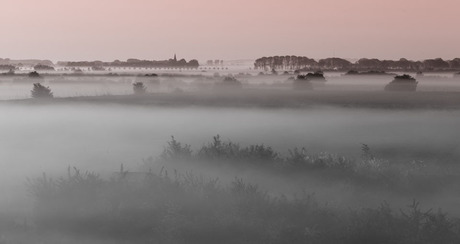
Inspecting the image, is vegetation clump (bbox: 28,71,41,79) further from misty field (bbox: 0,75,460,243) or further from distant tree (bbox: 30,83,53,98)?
misty field (bbox: 0,75,460,243)

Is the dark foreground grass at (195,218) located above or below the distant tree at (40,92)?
above

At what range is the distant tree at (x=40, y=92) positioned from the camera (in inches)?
3410

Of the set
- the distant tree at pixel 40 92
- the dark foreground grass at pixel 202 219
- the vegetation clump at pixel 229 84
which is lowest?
the vegetation clump at pixel 229 84

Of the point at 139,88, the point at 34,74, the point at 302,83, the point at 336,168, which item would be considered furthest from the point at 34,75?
the point at 336,168

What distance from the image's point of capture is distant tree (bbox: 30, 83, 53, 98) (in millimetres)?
86625

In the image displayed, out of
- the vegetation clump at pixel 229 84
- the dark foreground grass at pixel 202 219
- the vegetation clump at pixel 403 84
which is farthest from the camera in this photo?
the vegetation clump at pixel 229 84

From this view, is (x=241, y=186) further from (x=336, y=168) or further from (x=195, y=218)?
(x=336, y=168)

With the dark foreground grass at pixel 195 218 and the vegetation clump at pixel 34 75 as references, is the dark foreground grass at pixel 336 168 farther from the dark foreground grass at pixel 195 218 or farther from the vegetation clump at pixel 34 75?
the vegetation clump at pixel 34 75

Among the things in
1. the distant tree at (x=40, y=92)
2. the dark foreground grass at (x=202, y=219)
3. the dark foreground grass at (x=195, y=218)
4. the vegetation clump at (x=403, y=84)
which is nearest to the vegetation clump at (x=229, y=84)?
the vegetation clump at (x=403, y=84)

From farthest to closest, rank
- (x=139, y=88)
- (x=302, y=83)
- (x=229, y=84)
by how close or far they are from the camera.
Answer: (x=229, y=84) < (x=302, y=83) < (x=139, y=88)

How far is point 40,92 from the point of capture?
3440 inches

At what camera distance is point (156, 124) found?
57406 millimetres

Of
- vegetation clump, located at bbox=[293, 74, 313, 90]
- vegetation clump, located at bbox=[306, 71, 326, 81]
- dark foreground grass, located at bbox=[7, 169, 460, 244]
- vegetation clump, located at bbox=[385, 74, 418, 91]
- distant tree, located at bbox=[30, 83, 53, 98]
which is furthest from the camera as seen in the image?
vegetation clump, located at bbox=[306, 71, 326, 81]

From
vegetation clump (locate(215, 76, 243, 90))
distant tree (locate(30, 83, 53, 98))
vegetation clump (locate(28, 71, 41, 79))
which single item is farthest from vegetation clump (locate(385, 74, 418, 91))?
vegetation clump (locate(28, 71, 41, 79))
